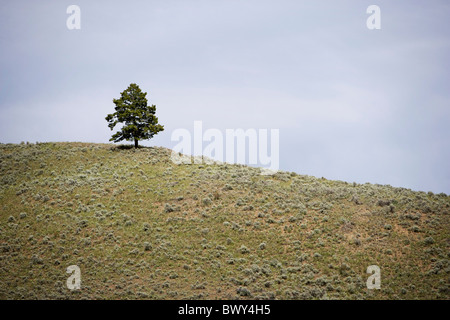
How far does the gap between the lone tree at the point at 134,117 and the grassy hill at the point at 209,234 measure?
5400mm

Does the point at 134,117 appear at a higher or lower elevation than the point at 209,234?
higher

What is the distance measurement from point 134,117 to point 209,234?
78.9 feet

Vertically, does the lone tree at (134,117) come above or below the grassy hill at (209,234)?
above

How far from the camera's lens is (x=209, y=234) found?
36.6m

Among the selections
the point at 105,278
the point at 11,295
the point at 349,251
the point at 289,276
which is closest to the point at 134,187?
the point at 105,278

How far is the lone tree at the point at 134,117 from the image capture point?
53219 mm

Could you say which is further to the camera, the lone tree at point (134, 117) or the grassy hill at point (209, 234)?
the lone tree at point (134, 117)

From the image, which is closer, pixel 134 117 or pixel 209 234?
pixel 209 234

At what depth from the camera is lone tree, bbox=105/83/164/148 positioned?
53.2 meters

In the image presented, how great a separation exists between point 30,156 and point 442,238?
50.0 m

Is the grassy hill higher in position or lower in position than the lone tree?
lower

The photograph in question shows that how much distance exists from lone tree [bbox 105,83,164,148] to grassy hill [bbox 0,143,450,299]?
17.7 ft
